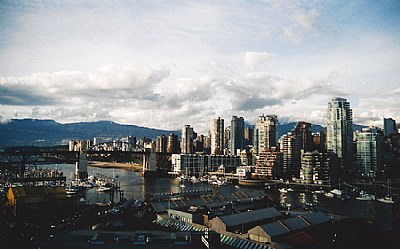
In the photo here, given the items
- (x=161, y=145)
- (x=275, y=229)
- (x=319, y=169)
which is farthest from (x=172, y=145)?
(x=275, y=229)

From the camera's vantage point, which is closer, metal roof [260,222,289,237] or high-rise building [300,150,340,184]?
metal roof [260,222,289,237]

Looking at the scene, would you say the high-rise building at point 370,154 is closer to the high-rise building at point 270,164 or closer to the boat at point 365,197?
the high-rise building at point 270,164

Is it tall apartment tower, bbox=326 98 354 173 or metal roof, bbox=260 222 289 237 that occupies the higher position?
tall apartment tower, bbox=326 98 354 173

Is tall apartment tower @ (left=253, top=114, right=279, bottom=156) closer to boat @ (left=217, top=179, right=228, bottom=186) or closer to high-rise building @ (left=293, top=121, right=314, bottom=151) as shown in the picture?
high-rise building @ (left=293, top=121, right=314, bottom=151)

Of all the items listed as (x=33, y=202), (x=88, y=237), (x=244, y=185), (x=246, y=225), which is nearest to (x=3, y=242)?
(x=88, y=237)

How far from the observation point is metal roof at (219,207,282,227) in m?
9.44

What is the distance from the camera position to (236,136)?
55531mm

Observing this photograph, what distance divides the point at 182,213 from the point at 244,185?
20.3 m

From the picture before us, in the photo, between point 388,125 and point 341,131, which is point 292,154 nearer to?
point 341,131

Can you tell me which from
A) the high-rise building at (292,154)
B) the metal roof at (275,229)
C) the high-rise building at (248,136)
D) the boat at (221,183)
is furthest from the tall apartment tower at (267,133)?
the metal roof at (275,229)

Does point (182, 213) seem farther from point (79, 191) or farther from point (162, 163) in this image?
point (162, 163)

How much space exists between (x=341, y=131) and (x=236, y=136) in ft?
70.8

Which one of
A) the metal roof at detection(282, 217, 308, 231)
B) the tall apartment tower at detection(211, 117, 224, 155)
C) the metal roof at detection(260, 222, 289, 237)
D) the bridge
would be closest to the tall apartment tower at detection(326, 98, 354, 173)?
the bridge

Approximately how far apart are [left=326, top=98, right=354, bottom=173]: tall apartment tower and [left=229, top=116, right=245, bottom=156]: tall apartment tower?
61.7 ft
